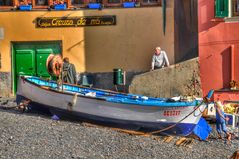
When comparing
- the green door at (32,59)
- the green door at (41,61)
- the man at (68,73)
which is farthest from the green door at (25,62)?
the man at (68,73)

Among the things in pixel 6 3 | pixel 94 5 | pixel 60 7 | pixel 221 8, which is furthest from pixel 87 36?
pixel 221 8

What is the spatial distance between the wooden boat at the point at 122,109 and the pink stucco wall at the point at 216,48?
347 cm

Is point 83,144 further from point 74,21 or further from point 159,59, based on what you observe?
point 74,21

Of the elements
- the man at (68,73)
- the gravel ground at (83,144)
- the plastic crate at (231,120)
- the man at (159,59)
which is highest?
the man at (159,59)

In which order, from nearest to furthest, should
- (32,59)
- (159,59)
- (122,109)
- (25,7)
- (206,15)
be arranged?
(122,109) < (206,15) < (159,59) < (25,7) < (32,59)

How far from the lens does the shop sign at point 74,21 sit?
80.0 ft

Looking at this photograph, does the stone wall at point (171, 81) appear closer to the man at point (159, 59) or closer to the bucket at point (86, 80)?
the man at point (159, 59)

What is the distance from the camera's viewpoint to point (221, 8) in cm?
2117

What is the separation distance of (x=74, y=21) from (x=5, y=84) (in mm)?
3703

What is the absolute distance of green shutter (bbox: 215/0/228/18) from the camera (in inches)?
830

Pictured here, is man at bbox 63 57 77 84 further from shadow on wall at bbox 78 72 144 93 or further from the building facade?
the building facade

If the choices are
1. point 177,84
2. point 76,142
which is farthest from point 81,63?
point 76,142

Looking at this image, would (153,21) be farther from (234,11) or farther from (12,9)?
(12,9)

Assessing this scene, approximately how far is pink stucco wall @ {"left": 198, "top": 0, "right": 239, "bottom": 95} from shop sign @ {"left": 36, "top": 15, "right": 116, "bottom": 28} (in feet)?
14.0
